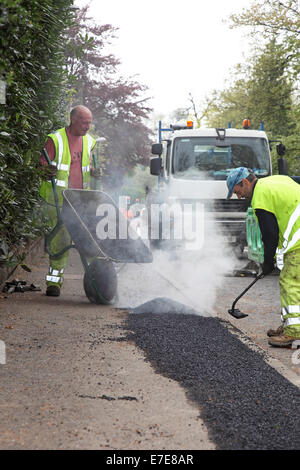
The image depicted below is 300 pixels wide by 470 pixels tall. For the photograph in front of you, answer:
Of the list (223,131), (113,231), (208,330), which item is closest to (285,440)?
(208,330)

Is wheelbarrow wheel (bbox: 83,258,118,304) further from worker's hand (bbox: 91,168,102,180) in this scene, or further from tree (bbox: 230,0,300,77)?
tree (bbox: 230,0,300,77)

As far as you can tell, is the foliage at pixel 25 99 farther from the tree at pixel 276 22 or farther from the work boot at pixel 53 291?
the tree at pixel 276 22

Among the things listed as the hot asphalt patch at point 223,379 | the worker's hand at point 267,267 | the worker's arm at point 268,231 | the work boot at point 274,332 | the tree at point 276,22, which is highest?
the tree at point 276,22

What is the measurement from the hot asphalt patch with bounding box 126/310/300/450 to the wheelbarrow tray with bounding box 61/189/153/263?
0.81 metres

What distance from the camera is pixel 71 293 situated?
7.75 m

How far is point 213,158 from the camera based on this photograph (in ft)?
36.0

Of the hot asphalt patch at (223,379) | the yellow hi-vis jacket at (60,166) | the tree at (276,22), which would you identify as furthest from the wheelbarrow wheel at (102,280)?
the tree at (276,22)

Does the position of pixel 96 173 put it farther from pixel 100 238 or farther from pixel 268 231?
pixel 268 231

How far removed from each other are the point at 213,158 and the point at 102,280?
4.89 meters

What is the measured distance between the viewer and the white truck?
35.2 ft

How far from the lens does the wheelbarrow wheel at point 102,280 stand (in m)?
6.75

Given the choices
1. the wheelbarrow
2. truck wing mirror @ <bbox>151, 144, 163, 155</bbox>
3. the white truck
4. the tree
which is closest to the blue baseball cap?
the wheelbarrow

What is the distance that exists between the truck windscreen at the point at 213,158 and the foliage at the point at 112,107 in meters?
10.6
